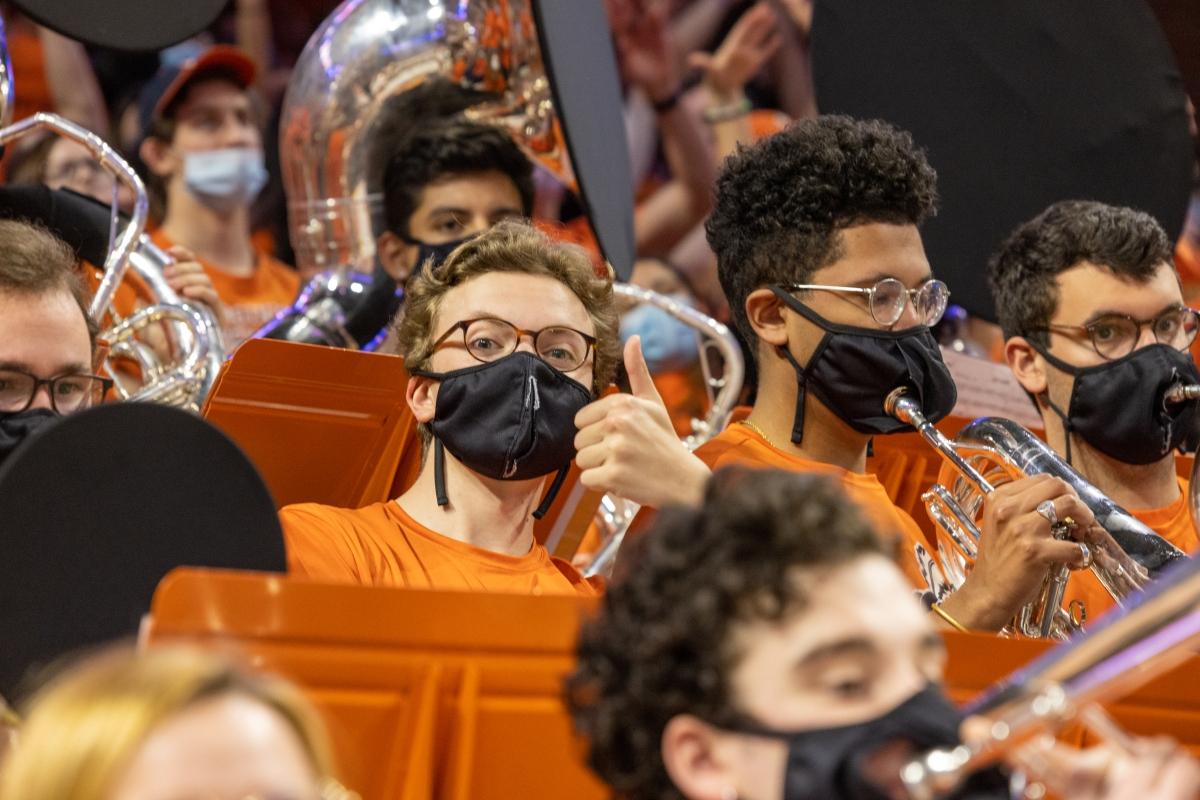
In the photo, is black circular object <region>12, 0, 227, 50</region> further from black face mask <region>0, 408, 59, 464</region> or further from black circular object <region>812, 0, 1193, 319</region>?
black circular object <region>812, 0, 1193, 319</region>

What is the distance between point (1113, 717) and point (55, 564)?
4.67ft

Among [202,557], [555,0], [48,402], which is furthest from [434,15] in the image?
[202,557]

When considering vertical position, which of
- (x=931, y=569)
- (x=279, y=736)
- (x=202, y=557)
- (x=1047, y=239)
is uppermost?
(x=279, y=736)

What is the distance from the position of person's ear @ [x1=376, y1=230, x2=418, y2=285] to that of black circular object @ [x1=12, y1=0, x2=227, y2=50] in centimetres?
81

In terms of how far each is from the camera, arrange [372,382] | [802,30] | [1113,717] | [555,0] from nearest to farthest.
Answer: [1113,717] → [372,382] → [555,0] → [802,30]

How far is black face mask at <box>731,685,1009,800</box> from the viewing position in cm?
166

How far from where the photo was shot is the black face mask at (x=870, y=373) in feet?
10.8

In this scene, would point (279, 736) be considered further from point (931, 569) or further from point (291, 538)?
point (931, 569)

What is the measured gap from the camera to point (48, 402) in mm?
2973

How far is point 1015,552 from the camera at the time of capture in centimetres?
293

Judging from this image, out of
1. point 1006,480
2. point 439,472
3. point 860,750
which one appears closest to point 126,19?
point 439,472

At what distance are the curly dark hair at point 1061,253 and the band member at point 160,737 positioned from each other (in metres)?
2.64

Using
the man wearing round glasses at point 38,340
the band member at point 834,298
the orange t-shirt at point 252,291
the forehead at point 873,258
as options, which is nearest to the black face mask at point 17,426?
the man wearing round glasses at point 38,340

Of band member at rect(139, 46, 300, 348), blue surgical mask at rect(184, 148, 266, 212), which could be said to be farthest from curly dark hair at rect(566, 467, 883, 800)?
blue surgical mask at rect(184, 148, 266, 212)
